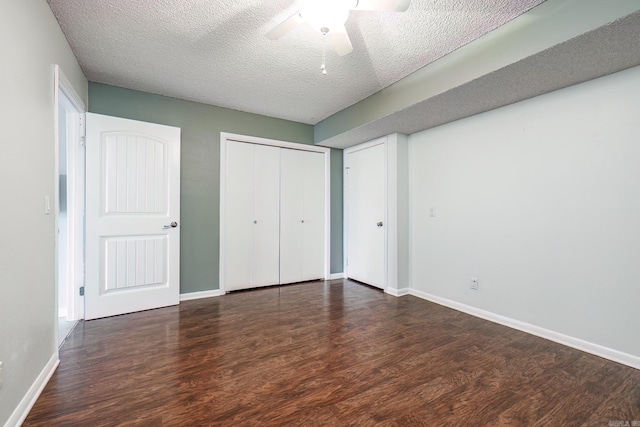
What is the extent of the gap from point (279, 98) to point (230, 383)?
283cm

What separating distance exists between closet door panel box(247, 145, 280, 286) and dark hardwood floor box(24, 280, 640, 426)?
1.16 m

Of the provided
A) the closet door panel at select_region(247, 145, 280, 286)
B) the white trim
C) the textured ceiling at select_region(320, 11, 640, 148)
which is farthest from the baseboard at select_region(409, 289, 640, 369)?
the white trim

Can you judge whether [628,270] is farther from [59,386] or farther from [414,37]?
[59,386]

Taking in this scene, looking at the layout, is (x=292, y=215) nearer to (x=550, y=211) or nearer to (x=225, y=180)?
(x=225, y=180)

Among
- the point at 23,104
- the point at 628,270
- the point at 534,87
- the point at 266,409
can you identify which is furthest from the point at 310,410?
the point at 534,87

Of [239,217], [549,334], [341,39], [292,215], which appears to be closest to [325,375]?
[549,334]

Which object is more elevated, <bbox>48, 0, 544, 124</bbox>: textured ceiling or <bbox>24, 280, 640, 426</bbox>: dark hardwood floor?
<bbox>48, 0, 544, 124</bbox>: textured ceiling

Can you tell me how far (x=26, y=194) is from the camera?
1.55 m

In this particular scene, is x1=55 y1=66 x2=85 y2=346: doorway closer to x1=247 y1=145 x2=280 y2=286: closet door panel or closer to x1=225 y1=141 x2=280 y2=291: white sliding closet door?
x1=225 y1=141 x2=280 y2=291: white sliding closet door

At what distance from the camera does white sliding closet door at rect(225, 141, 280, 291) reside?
379 centimetres

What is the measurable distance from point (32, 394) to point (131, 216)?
1.76 meters

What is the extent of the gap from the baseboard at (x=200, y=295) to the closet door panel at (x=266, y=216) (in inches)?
18.9

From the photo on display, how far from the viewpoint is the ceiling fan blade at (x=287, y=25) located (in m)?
1.67

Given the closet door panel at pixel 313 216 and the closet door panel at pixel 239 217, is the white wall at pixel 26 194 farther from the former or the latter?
the closet door panel at pixel 313 216
